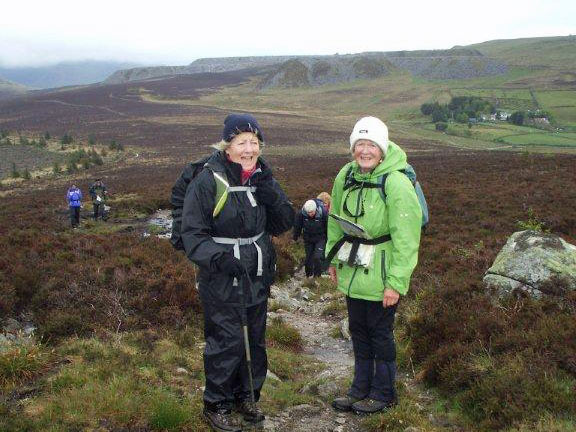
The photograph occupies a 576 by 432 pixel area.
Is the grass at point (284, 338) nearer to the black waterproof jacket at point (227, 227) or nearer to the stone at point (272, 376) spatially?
the stone at point (272, 376)

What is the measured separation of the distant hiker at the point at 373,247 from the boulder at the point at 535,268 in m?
2.70

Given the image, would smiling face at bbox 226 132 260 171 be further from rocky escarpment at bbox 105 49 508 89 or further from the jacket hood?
rocky escarpment at bbox 105 49 508 89

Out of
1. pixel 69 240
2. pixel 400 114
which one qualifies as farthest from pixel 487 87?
pixel 69 240

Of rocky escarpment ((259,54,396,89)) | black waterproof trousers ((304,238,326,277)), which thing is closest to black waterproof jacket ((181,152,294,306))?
black waterproof trousers ((304,238,326,277))

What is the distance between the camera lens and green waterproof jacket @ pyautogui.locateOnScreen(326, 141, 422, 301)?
12.5 ft

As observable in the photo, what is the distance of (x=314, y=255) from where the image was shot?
945 centimetres

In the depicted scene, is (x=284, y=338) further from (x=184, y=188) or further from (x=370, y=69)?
(x=370, y=69)

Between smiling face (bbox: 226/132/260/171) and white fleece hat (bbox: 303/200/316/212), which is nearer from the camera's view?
smiling face (bbox: 226/132/260/171)

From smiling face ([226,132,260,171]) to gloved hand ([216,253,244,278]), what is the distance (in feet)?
2.40

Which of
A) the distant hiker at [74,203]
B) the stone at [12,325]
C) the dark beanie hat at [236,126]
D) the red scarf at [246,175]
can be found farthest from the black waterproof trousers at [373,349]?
the distant hiker at [74,203]

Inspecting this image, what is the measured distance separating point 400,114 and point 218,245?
102339 millimetres

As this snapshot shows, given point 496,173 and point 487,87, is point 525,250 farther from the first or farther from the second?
point 487,87

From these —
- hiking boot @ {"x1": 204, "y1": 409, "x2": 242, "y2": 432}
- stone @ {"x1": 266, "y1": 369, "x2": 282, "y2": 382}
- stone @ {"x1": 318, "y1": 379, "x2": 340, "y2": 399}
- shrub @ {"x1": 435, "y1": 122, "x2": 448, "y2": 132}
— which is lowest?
shrub @ {"x1": 435, "y1": 122, "x2": 448, "y2": 132}

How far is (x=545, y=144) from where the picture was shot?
64500mm
